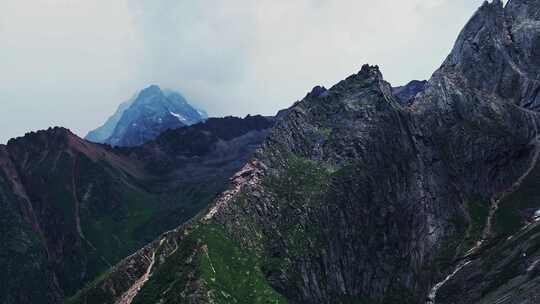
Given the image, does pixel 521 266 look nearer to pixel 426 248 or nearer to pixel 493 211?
pixel 426 248

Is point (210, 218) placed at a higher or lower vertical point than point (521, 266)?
higher

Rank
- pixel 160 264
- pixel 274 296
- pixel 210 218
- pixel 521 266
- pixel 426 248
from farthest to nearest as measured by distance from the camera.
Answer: pixel 426 248
pixel 210 218
pixel 160 264
pixel 274 296
pixel 521 266

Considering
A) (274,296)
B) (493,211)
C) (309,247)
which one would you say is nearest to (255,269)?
(274,296)

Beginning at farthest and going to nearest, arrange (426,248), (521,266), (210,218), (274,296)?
(426,248) → (210,218) → (274,296) → (521,266)

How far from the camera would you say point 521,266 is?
446 feet

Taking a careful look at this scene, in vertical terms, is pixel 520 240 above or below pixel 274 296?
below

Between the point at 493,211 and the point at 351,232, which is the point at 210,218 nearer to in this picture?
the point at 351,232

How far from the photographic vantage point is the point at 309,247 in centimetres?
17900

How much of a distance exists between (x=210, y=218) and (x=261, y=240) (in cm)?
1792

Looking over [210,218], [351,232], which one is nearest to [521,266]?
[351,232]

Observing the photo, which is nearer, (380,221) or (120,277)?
(120,277)

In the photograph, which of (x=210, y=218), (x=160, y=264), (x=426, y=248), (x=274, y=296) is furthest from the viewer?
(x=426, y=248)

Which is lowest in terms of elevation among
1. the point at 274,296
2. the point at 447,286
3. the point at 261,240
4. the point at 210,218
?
the point at 447,286

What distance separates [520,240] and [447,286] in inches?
998
